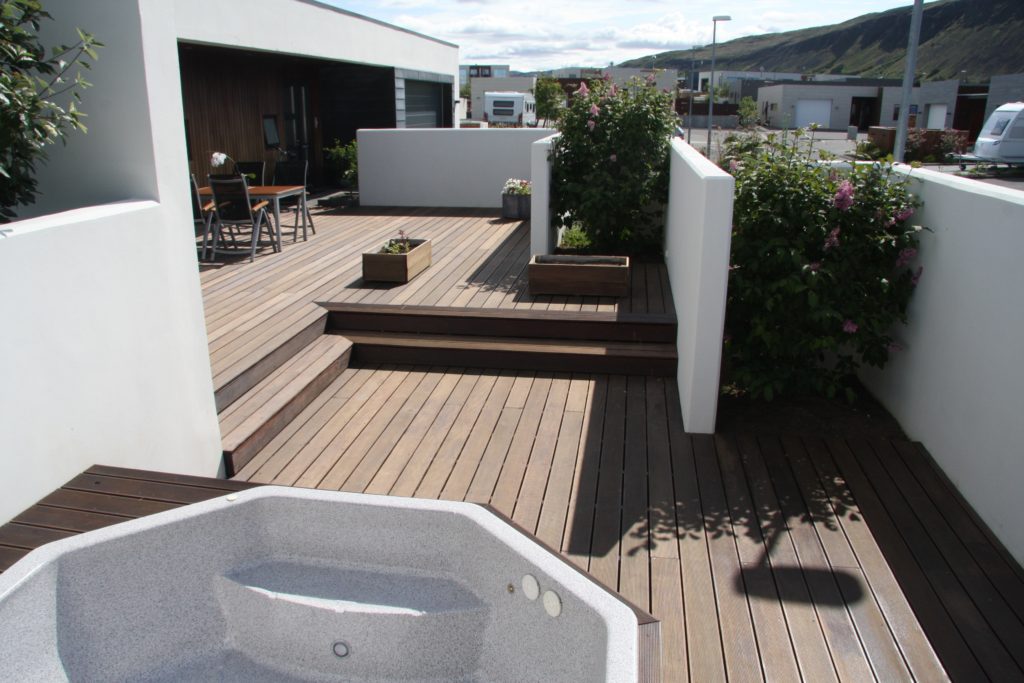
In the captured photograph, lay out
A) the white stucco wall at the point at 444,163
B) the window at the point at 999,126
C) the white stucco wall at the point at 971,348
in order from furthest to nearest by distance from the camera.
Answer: the window at the point at 999,126
the white stucco wall at the point at 444,163
the white stucco wall at the point at 971,348

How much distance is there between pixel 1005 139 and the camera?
19.0m

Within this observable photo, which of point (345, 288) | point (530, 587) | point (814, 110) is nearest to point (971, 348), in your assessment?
point (530, 587)

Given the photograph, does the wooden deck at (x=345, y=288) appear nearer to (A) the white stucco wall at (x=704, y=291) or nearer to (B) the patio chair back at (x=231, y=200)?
(B) the patio chair back at (x=231, y=200)

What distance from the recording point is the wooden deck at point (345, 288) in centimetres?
461

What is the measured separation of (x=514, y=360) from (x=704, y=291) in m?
1.50

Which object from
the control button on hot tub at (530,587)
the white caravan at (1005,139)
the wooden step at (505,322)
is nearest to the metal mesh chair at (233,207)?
the wooden step at (505,322)

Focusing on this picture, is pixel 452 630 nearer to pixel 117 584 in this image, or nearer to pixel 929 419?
pixel 117 584

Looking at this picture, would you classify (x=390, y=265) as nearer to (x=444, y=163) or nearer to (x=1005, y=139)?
(x=444, y=163)

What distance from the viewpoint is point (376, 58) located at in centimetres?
1120

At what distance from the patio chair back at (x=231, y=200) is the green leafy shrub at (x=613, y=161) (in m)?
2.63

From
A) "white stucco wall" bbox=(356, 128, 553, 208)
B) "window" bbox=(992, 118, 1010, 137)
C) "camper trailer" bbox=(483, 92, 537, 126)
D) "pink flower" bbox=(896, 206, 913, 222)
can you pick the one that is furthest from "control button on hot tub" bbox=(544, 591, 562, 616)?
"camper trailer" bbox=(483, 92, 537, 126)

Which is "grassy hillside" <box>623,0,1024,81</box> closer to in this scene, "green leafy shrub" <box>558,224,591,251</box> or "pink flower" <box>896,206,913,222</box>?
"green leafy shrub" <box>558,224,591,251</box>

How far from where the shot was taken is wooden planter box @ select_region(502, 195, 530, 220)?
864 cm

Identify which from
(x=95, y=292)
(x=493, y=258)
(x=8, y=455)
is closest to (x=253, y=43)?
(x=493, y=258)
